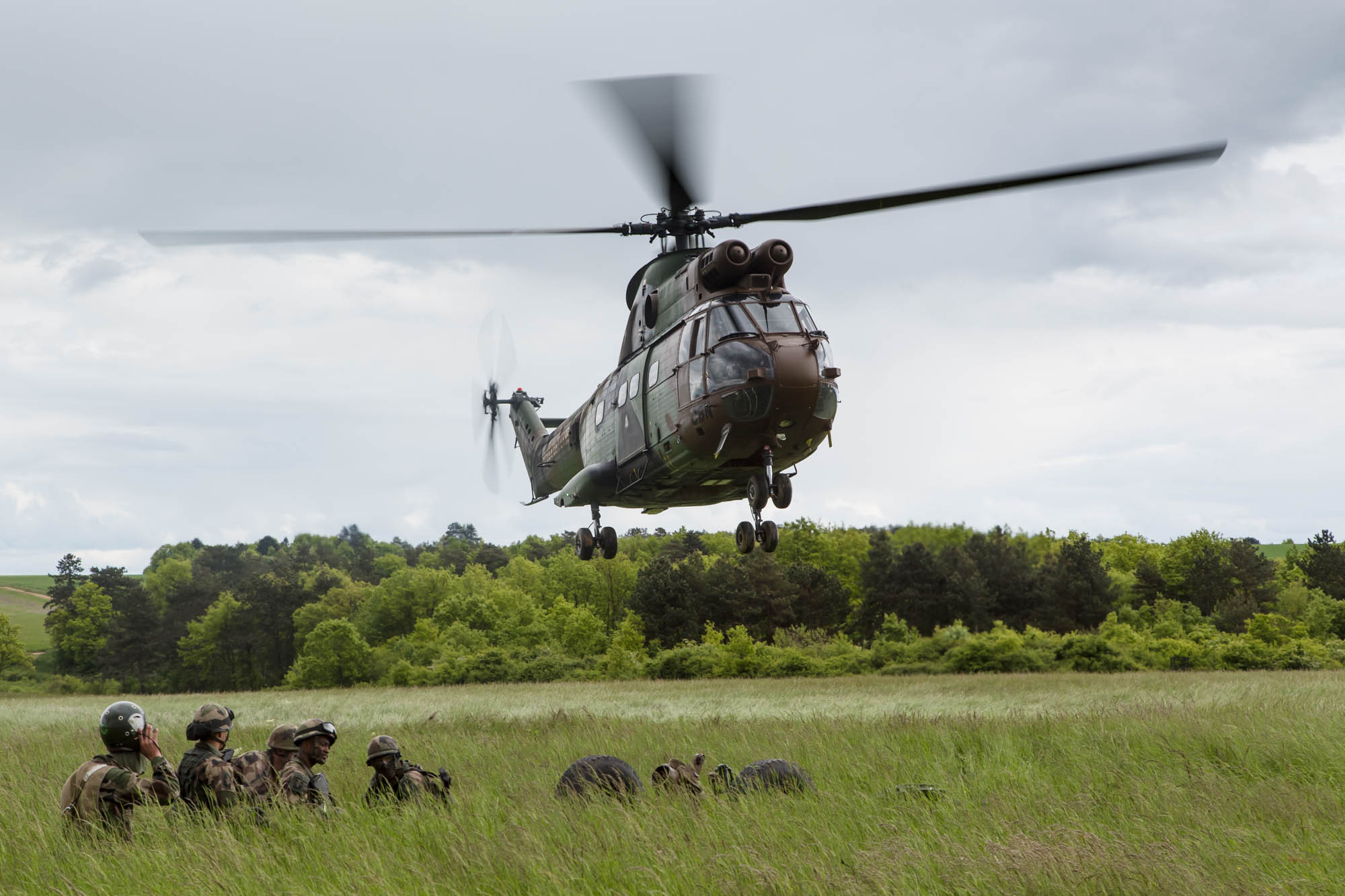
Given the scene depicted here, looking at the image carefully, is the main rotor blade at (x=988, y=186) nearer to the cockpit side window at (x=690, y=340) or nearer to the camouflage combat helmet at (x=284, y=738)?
the cockpit side window at (x=690, y=340)

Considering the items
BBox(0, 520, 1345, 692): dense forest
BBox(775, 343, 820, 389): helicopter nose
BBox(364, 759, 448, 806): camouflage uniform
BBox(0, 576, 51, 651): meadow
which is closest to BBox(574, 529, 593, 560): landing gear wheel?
BBox(775, 343, 820, 389): helicopter nose

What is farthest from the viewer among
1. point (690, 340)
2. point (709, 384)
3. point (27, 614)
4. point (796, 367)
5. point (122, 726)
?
point (27, 614)

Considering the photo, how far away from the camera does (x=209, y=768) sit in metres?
7.93

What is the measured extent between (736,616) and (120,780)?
56946 mm

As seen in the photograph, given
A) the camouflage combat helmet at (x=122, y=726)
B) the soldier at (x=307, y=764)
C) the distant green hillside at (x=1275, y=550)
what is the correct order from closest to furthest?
1. the camouflage combat helmet at (x=122, y=726)
2. the soldier at (x=307, y=764)
3. the distant green hillside at (x=1275, y=550)

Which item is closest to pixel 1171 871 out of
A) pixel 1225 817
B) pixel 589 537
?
pixel 1225 817

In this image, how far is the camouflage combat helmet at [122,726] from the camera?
756 cm

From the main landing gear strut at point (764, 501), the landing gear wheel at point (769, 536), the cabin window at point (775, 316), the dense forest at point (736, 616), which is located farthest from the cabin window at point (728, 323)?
the dense forest at point (736, 616)

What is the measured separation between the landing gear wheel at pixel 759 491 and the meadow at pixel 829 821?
354 centimetres

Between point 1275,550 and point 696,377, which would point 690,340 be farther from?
point 1275,550

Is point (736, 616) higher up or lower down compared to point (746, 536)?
lower down

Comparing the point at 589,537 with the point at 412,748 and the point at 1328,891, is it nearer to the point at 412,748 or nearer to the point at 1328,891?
the point at 412,748

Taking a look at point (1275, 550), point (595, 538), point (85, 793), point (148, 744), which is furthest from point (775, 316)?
point (1275, 550)

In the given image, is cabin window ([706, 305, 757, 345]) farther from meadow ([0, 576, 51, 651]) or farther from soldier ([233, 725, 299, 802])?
meadow ([0, 576, 51, 651])
